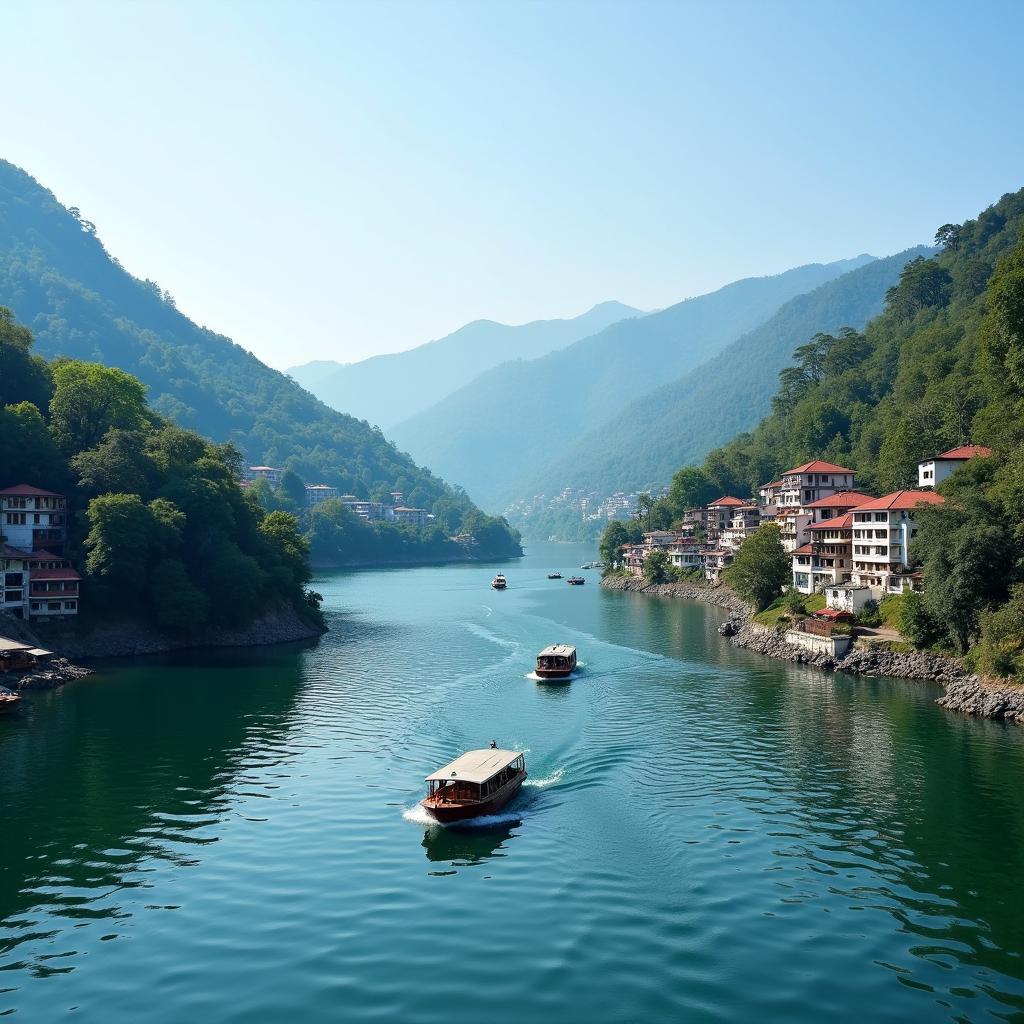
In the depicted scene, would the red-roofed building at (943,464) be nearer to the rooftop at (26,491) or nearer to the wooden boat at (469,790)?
the wooden boat at (469,790)

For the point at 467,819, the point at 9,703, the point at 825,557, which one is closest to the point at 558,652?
the point at 467,819

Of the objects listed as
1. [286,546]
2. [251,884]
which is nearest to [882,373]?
[286,546]

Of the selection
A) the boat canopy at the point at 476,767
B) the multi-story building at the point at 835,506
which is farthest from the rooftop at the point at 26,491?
the multi-story building at the point at 835,506

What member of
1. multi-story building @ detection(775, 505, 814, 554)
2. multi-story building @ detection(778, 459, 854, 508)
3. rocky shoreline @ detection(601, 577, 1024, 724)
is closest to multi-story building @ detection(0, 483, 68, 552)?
rocky shoreline @ detection(601, 577, 1024, 724)

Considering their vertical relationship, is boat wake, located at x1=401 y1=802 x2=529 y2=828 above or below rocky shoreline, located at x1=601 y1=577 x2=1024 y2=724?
below

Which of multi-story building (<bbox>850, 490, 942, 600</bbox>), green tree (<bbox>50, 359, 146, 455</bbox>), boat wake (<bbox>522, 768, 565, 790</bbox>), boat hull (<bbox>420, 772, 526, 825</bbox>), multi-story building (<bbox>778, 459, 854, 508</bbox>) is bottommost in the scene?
boat wake (<bbox>522, 768, 565, 790</bbox>)

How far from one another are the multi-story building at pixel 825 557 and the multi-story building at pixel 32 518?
234 ft

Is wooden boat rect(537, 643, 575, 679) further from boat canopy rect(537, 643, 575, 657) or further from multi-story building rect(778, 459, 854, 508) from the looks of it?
multi-story building rect(778, 459, 854, 508)

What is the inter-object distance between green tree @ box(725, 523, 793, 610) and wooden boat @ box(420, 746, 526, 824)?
60254 millimetres

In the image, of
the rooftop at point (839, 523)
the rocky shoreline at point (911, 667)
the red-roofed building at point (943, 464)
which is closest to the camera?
the rocky shoreline at point (911, 667)

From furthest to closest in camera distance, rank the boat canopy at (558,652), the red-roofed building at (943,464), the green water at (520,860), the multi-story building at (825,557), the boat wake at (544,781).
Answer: the multi-story building at (825,557) → the red-roofed building at (943,464) → the boat canopy at (558,652) → the boat wake at (544,781) → the green water at (520,860)

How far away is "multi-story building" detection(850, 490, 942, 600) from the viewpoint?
74.8 metres

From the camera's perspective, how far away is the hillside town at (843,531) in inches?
2982

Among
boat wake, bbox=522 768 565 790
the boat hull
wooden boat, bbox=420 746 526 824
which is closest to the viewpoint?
the boat hull
